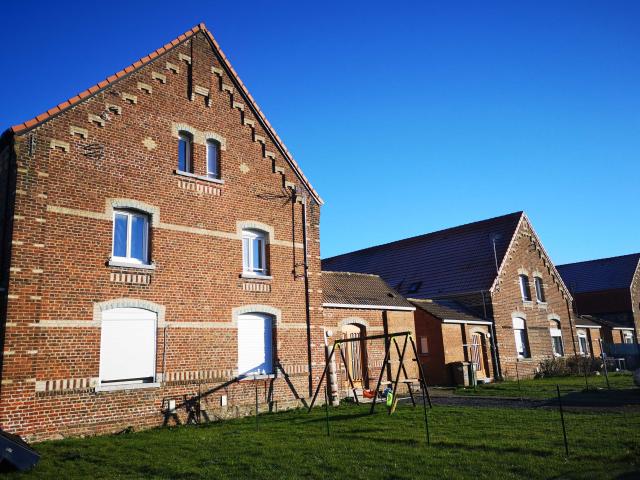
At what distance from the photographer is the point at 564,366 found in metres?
29.2

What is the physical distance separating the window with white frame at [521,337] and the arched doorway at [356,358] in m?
12.3

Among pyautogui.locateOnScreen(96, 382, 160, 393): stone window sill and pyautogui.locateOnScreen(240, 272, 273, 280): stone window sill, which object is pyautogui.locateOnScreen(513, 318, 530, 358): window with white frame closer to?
pyautogui.locateOnScreen(240, 272, 273, 280): stone window sill

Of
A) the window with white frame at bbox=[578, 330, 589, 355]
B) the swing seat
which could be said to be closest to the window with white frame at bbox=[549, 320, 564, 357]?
the window with white frame at bbox=[578, 330, 589, 355]

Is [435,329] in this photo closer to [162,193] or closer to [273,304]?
[273,304]

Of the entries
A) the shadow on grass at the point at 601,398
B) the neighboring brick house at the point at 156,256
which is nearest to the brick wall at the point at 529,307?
the shadow on grass at the point at 601,398

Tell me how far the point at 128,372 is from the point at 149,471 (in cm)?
480

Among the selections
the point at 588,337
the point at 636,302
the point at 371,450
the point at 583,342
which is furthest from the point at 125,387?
the point at 636,302

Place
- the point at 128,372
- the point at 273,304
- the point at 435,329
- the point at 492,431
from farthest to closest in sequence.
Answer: the point at 435,329, the point at 273,304, the point at 128,372, the point at 492,431

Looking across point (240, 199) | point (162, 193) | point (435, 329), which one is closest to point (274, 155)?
point (240, 199)

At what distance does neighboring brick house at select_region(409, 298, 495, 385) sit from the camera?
24.2m

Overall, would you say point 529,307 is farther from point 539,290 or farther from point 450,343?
point 450,343

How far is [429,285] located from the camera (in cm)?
3091

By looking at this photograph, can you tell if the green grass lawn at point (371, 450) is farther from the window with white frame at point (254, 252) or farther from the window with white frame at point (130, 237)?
the window with white frame at point (254, 252)

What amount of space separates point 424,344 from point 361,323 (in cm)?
575
